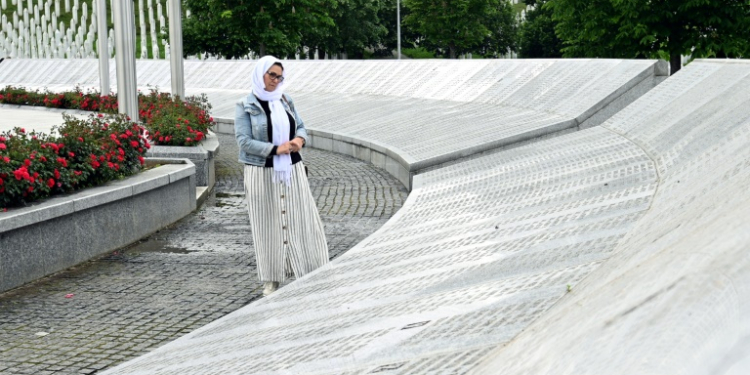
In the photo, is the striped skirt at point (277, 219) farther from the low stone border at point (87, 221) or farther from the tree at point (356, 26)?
the tree at point (356, 26)

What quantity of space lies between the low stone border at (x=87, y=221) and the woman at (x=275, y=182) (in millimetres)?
1795

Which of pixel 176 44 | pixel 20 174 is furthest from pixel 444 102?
pixel 20 174

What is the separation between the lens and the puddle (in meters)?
8.60

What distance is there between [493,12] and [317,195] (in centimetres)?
Result: 4838

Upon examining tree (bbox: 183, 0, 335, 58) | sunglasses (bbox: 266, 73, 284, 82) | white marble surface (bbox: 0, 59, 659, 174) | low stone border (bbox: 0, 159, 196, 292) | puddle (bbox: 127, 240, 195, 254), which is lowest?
puddle (bbox: 127, 240, 195, 254)

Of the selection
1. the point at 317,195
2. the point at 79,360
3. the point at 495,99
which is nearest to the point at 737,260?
the point at 79,360

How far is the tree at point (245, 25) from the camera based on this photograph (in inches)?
1610

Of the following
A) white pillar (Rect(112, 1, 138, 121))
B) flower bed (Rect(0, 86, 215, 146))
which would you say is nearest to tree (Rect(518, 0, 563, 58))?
flower bed (Rect(0, 86, 215, 146))

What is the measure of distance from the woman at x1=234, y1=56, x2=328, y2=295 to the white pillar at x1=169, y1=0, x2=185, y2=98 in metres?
10.3

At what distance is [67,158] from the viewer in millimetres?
8633

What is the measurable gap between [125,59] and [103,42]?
6008 mm

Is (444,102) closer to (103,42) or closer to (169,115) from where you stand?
(169,115)

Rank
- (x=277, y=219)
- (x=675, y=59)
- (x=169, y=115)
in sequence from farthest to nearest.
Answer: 1. (x=675, y=59)
2. (x=169, y=115)
3. (x=277, y=219)

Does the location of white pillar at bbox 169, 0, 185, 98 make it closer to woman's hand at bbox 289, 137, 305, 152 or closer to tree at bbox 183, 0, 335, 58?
woman's hand at bbox 289, 137, 305, 152
